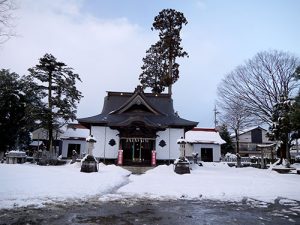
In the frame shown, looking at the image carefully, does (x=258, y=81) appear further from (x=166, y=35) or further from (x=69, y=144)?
(x=69, y=144)

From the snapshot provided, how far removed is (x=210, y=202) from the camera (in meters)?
8.26

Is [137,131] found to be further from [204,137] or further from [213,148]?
[213,148]

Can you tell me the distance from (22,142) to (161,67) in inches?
870

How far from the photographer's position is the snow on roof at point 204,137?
3884 cm

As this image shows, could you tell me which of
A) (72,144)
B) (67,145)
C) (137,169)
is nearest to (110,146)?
(137,169)

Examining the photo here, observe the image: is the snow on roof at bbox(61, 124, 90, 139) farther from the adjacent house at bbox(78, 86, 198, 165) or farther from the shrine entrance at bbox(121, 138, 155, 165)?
the shrine entrance at bbox(121, 138, 155, 165)

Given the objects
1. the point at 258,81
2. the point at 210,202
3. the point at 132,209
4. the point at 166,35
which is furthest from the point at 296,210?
the point at 166,35

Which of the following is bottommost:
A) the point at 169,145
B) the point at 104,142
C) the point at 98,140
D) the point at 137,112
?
the point at 169,145

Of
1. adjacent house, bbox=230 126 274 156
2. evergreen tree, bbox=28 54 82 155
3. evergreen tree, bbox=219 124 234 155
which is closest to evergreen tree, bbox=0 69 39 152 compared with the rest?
evergreen tree, bbox=28 54 82 155

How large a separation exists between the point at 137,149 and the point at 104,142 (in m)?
3.23

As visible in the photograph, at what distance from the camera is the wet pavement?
18.3 ft

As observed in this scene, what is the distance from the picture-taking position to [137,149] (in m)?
25.1

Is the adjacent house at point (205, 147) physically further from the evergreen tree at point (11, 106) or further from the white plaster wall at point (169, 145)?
the evergreen tree at point (11, 106)

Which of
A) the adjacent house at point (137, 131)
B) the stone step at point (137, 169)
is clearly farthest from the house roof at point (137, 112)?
the stone step at point (137, 169)
